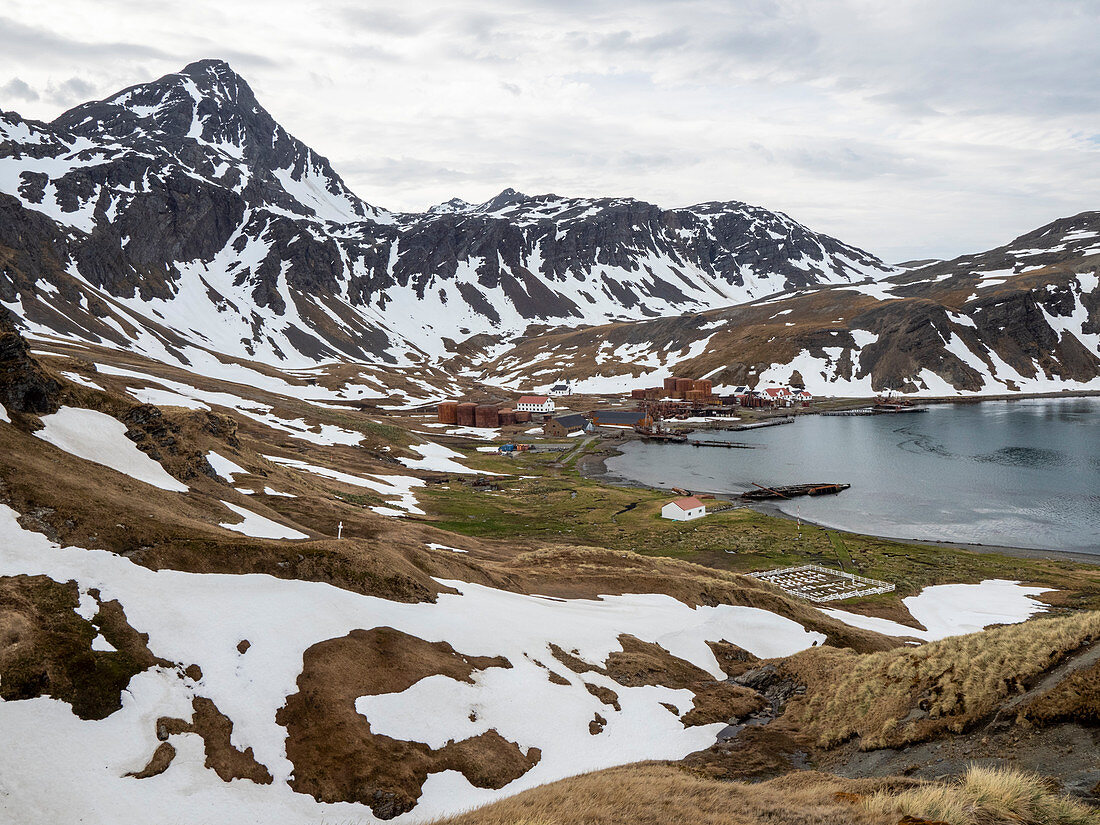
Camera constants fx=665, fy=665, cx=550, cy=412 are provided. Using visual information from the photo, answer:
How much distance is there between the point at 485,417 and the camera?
159m

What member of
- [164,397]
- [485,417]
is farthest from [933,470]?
[164,397]

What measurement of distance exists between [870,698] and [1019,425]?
480 ft

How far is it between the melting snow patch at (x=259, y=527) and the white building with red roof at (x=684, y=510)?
5105 centimetres

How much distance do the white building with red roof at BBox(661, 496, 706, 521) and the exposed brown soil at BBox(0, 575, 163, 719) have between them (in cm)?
6544

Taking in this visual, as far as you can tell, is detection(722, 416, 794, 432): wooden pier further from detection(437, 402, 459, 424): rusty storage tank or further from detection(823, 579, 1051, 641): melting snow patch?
detection(823, 579, 1051, 641): melting snow patch

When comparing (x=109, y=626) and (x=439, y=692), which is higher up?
(x=109, y=626)

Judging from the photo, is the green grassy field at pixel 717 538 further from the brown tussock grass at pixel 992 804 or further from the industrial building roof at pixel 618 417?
the industrial building roof at pixel 618 417

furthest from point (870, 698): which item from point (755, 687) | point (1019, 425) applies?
point (1019, 425)

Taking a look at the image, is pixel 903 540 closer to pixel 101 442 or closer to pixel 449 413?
pixel 101 442

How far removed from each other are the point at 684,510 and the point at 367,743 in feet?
208

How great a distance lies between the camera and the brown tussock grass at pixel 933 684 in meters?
20.6

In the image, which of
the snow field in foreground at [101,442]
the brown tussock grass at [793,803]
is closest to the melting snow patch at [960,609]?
the brown tussock grass at [793,803]

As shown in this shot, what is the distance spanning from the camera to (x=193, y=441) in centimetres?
4550

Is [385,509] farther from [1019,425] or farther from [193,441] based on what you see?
[1019,425]
